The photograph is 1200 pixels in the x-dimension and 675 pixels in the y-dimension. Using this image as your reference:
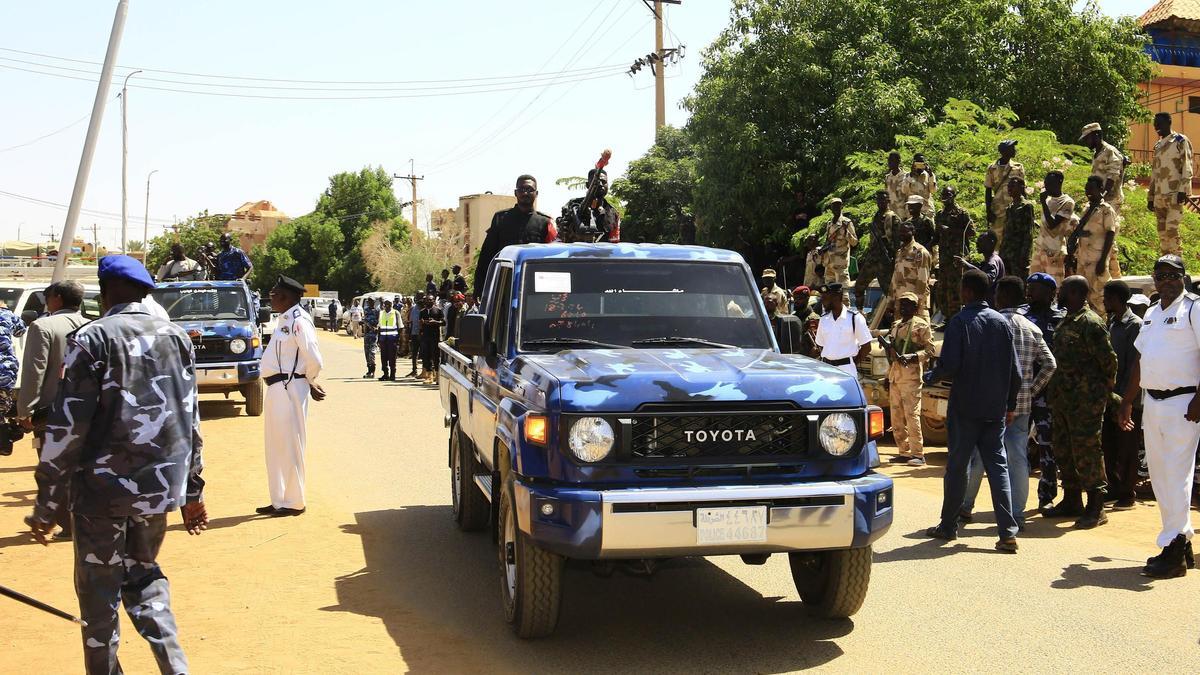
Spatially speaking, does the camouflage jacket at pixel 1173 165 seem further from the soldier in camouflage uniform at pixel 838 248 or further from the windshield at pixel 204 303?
the windshield at pixel 204 303

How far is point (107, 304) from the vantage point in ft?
17.1

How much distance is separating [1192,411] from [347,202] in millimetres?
89850

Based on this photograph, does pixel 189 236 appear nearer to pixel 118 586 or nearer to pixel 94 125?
pixel 94 125

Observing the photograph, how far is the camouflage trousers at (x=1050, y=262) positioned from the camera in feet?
49.5

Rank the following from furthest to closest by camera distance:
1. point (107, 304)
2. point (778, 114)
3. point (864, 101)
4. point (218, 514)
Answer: point (778, 114)
point (864, 101)
point (218, 514)
point (107, 304)

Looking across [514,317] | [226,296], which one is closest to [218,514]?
[514,317]

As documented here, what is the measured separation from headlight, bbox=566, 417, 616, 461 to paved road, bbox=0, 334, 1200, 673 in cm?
108

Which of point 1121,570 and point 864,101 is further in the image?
point 864,101

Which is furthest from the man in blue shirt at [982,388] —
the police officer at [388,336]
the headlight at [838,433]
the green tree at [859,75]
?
the green tree at [859,75]

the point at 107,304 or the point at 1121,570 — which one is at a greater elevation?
the point at 107,304

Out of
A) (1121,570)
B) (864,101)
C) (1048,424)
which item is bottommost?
(1121,570)

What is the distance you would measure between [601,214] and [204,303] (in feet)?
32.5

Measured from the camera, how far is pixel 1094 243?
14.4 meters

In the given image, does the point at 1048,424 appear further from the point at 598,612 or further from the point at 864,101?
the point at 864,101
